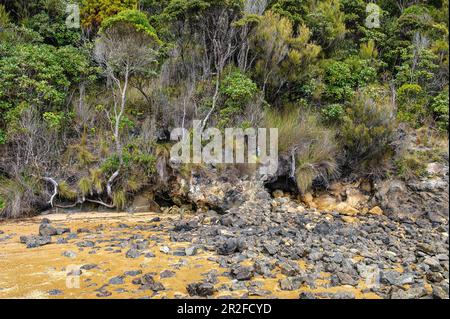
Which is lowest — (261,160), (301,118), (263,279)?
(263,279)

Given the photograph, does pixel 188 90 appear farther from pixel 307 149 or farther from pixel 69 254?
pixel 69 254

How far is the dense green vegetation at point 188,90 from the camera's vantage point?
1053cm

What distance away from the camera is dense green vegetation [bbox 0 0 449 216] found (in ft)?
34.6

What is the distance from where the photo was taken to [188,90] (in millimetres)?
12156

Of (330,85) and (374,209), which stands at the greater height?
(330,85)

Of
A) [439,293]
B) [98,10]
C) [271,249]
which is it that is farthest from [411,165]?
[98,10]

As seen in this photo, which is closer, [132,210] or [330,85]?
[132,210]

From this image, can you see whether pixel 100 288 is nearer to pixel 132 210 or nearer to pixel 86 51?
pixel 132 210

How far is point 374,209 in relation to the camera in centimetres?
1009

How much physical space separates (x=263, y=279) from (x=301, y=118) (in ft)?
23.3
